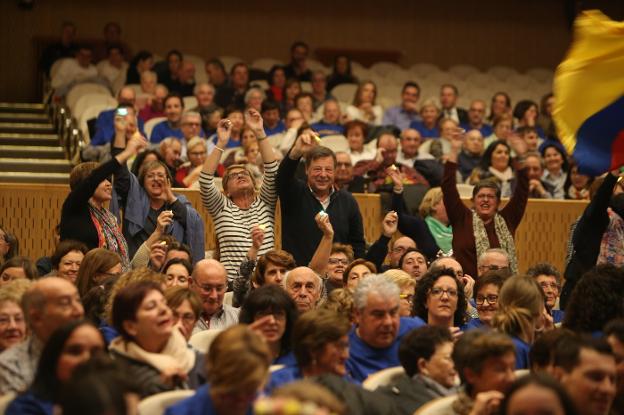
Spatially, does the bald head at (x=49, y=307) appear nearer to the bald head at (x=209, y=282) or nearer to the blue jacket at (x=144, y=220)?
the bald head at (x=209, y=282)

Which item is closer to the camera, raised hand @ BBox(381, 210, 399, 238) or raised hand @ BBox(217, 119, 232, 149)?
raised hand @ BBox(217, 119, 232, 149)

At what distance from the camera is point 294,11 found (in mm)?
14781

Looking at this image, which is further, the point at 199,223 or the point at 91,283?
the point at 199,223

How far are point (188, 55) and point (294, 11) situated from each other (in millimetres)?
1770

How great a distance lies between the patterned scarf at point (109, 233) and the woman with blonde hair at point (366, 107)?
449 cm

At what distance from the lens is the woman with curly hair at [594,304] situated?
532 cm

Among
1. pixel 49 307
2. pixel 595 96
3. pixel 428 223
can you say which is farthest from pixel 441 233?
pixel 49 307

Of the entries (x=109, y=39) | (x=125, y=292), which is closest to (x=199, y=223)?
(x=125, y=292)

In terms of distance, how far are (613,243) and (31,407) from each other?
422 centimetres

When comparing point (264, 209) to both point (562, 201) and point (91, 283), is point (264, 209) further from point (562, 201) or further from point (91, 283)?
point (562, 201)

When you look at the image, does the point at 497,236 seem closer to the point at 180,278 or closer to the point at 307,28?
the point at 180,278

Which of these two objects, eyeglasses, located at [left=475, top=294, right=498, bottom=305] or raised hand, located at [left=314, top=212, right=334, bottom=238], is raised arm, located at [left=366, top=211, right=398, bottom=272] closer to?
raised hand, located at [left=314, top=212, right=334, bottom=238]

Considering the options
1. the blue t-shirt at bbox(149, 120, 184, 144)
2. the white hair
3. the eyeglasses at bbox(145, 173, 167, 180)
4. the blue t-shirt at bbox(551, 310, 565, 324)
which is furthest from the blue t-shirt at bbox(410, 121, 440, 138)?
the white hair

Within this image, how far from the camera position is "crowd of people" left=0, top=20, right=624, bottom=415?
13.4 ft
